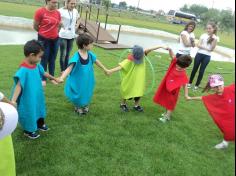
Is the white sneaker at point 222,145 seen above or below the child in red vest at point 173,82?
below

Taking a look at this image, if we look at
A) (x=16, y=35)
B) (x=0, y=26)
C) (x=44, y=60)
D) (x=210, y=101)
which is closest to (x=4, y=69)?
(x=44, y=60)

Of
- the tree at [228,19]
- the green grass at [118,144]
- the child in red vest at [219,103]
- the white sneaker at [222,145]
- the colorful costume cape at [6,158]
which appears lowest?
the green grass at [118,144]

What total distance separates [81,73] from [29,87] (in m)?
1.17

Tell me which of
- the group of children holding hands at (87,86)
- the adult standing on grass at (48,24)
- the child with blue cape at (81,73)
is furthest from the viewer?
the adult standing on grass at (48,24)

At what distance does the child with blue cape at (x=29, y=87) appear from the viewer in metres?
3.97

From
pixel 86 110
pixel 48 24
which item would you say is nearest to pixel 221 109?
pixel 86 110

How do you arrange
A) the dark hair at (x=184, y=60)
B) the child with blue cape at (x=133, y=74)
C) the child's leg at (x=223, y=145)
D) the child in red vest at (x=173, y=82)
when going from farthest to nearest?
the child with blue cape at (x=133, y=74) < the child in red vest at (x=173, y=82) < the dark hair at (x=184, y=60) < the child's leg at (x=223, y=145)

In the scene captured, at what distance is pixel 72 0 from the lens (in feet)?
23.4

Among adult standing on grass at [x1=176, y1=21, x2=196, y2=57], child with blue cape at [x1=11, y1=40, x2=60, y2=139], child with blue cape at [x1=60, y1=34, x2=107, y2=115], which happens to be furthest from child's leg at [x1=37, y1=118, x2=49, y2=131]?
adult standing on grass at [x1=176, y1=21, x2=196, y2=57]

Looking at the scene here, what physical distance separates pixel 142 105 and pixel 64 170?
288cm

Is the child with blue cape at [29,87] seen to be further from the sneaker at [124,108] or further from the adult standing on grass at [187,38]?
the adult standing on grass at [187,38]

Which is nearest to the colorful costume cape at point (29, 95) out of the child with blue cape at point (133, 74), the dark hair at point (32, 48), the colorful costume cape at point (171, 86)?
the dark hair at point (32, 48)

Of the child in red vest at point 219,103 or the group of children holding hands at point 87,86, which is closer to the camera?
the group of children holding hands at point 87,86

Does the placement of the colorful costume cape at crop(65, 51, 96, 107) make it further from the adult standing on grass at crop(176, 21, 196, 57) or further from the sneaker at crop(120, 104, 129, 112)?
the adult standing on grass at crop(176, 21, 196, 57)
